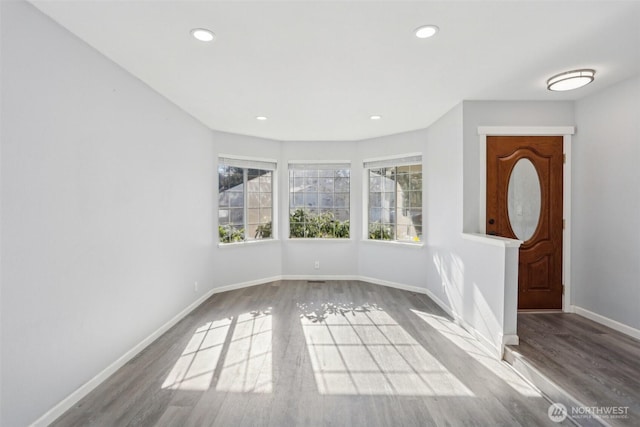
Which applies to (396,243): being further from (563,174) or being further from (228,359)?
(228,359)

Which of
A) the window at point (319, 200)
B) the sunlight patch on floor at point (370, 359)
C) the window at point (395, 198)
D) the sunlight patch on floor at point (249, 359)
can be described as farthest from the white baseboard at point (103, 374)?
the window at point (395, 198)

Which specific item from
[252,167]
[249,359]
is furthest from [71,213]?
[252,167]

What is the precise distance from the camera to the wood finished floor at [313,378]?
1921mm

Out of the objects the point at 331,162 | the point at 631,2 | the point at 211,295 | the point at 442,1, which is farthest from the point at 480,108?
the point at 211,295

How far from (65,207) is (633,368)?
Answer: 4217 millimetres

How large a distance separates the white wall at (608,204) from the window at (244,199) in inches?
164

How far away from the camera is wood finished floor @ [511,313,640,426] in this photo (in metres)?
1.96

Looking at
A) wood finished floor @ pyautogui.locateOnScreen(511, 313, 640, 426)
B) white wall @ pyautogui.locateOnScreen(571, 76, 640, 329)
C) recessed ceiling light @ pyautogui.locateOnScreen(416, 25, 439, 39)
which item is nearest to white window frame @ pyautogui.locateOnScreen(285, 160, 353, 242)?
wood finished floor @ pyautogui.locateOnScreen(511, 313, 640, 426)

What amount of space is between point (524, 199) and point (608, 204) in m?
0.70

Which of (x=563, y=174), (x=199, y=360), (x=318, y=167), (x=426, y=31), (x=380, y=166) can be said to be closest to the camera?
(x=426, y=31)

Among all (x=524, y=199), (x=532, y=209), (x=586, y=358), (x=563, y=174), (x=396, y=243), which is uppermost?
(x=563, y=174)

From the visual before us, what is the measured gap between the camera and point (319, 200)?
5352mm

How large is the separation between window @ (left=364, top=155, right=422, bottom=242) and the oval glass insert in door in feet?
4.64

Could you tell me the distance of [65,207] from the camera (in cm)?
198
